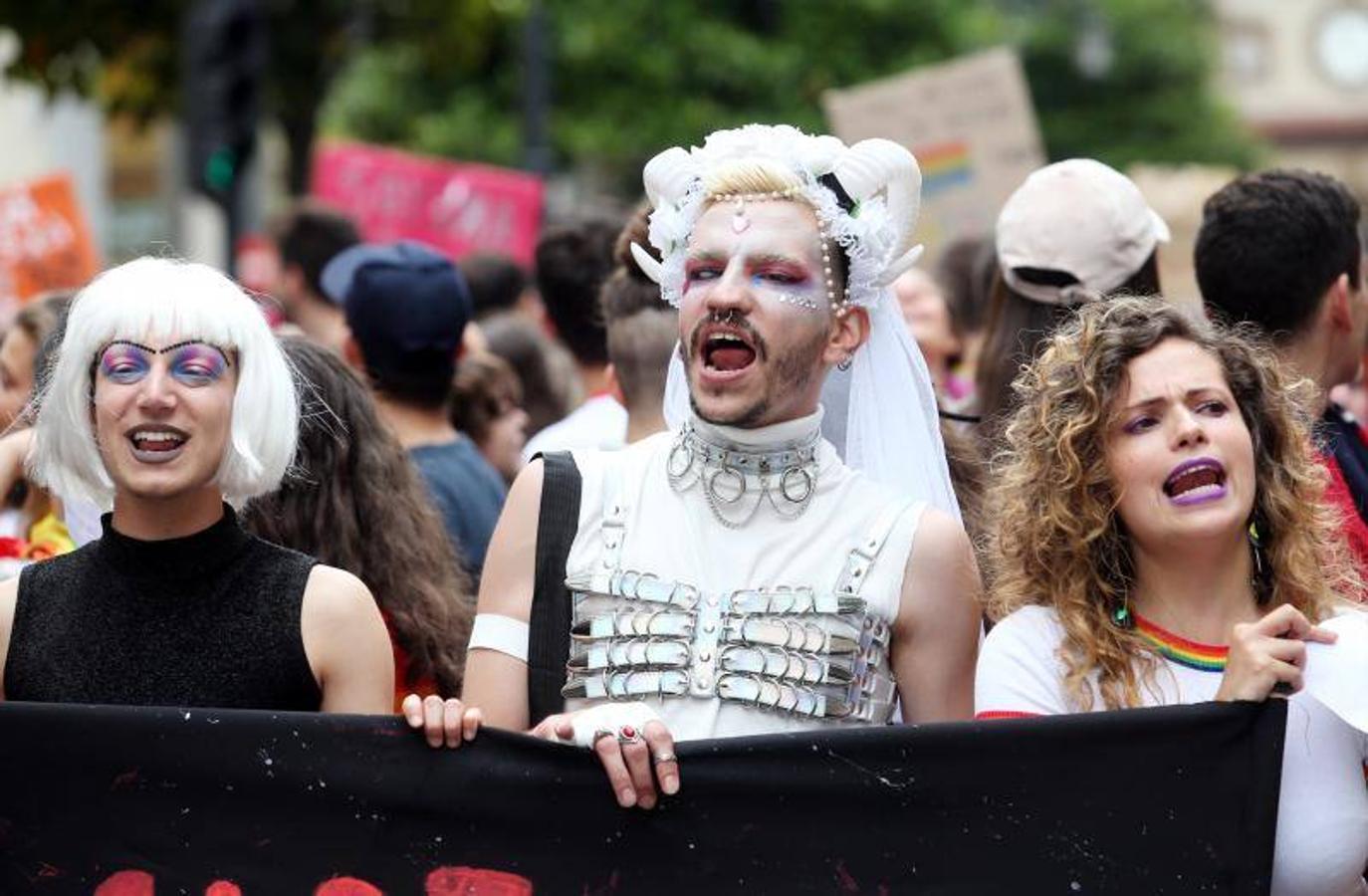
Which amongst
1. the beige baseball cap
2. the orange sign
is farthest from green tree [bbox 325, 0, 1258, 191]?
the beige baseball cap

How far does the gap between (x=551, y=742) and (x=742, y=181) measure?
91 cm

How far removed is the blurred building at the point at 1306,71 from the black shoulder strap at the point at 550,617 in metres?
78.6

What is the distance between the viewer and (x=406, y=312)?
6078mm

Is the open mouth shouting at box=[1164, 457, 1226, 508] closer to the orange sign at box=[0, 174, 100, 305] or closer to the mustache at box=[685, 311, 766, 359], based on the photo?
the mustache at box=[685, 311, 766, 359]

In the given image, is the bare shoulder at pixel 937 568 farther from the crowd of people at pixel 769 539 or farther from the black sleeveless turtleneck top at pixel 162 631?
the black sleeveless turtleneck top at pixel 162 631

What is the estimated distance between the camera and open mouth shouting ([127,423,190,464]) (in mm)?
3932

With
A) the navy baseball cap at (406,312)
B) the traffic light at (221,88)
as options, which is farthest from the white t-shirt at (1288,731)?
the traffic light at (221,88)

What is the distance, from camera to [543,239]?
7012mm

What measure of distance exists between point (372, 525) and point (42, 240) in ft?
19.9

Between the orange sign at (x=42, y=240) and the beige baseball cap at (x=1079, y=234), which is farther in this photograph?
the orange sign at (x=42, y=240)

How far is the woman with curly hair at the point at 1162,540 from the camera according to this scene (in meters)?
3.76

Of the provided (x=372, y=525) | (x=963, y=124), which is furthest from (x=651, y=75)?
(x=372, y=525)

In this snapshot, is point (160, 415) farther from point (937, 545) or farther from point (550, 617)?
point (937, 545)

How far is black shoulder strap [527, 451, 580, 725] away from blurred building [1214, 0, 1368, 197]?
78.6 metres
